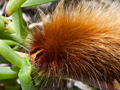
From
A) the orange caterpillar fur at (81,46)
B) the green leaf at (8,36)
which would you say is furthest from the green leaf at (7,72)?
the green leaf at (8,36)

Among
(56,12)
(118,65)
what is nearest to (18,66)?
(56,12)

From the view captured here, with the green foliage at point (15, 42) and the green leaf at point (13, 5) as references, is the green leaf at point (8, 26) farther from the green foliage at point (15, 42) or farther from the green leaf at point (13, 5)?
the green leaf at point (13, 5)

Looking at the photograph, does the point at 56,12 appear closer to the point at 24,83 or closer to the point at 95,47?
the point at 95,47

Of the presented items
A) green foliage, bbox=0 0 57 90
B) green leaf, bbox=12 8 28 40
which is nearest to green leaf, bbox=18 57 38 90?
green foliage, bbox=0 0 57 90

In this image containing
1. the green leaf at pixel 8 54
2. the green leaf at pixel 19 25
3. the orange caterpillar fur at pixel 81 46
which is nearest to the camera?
the green leaf at pixel 8 54

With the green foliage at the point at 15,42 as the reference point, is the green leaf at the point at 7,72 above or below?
below

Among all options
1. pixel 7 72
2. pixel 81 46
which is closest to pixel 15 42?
pixel 7 72
